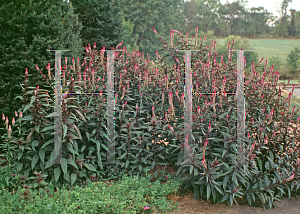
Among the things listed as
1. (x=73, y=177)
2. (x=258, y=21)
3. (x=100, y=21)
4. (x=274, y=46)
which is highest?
(x=258, y=21)

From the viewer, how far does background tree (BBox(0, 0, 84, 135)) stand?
4.55 meters

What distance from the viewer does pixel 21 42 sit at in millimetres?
4531

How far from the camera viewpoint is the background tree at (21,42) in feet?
14.9

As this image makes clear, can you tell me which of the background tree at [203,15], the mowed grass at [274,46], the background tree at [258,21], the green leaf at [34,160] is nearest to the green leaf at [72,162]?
the green leaf at [34,160]

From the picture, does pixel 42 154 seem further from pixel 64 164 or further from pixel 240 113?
pixel 240 113

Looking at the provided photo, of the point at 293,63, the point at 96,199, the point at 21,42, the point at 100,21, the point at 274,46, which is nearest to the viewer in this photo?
the point at 96,199

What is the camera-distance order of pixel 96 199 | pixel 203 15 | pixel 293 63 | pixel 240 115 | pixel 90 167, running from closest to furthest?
pixel 96 199 → pixel 240 115 → pixel 90 167 → pixel 293 63 → pixel 203 15

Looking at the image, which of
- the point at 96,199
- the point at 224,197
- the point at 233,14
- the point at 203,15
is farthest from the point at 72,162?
the point at 233,14

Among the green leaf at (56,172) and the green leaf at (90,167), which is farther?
the green leaf at (90,167)

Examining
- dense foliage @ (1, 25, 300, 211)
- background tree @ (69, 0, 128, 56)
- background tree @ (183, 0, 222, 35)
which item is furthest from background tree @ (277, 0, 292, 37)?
dense foliage @ (1, 25, 300, 211)

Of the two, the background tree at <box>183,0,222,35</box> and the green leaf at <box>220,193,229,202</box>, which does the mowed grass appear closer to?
the background tree at <box>183,0,222,35</box>

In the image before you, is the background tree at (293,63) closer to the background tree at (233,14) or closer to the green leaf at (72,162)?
the background tree at (233,14)

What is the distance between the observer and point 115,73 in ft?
13.9

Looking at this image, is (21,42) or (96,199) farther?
(21,42)
